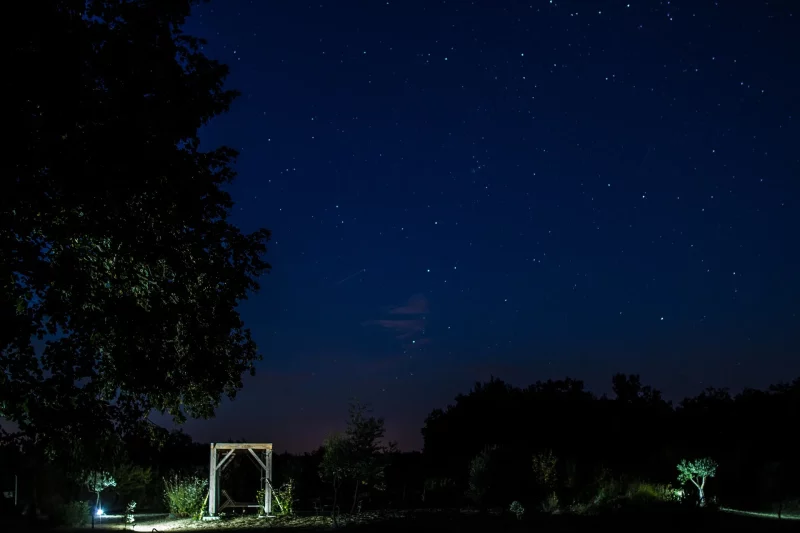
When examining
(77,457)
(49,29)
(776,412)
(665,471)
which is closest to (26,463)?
(77,457)

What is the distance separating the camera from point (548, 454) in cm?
2859

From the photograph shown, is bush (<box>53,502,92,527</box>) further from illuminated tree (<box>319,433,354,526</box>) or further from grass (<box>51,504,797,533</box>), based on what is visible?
illuminated tree (<box>319,433,354,526</box>)

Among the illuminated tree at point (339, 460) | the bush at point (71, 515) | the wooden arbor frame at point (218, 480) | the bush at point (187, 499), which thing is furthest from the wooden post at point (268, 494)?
the bush at point (71, 515)

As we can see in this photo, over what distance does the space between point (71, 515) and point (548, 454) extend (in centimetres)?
1729

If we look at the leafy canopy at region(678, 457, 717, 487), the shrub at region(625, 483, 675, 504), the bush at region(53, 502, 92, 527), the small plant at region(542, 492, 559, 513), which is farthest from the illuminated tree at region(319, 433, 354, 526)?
the leafy canopy at region(678, 457, 717, 487)

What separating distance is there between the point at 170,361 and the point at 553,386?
49945 millimetres

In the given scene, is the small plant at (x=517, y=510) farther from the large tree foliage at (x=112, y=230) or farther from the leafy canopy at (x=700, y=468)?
the large tree foliage at (x=112, y=230)

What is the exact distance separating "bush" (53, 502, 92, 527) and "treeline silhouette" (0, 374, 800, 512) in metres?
1.36

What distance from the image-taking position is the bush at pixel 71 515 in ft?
68.0

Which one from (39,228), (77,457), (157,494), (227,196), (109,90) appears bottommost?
(157,494)

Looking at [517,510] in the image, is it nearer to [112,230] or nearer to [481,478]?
[481,478]

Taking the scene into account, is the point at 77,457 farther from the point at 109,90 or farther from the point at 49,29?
the point at 49,29

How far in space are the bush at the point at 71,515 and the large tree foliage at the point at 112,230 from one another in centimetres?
1167

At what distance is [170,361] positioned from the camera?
1048cm
